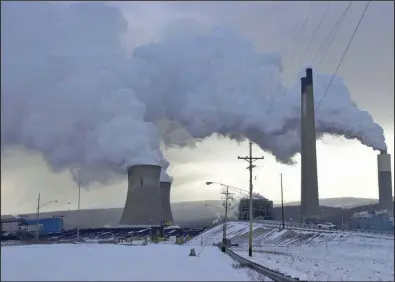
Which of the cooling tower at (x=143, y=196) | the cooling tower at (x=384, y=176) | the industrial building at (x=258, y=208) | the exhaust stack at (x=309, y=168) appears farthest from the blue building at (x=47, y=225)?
the cooling tower at (x=384, y=176)

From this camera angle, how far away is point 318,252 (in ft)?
158

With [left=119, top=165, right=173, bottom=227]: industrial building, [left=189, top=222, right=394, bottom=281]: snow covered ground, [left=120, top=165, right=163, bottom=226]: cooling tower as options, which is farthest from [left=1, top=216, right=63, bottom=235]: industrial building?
[left=189, top=222, right=394, bottom=281]: snow covered ground

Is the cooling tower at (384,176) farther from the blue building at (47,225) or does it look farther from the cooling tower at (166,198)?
the blue building at (47,225)

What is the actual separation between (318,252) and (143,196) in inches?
1582

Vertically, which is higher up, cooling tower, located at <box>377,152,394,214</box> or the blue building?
cooling tower, located at <box>377,152,394,214</box>

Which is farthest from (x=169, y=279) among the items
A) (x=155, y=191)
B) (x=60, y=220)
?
(x=60, y=220)

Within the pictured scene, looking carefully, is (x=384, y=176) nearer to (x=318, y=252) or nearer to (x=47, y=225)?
(x=318, y=252)

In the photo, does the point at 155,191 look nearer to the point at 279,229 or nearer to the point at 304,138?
the point at 279,229

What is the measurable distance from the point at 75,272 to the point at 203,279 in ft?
17.4

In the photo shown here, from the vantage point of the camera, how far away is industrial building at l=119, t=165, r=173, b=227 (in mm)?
82812

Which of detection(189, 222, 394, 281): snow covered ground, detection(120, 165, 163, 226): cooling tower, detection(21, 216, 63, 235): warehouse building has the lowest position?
detection(21, 216, 63, 235): warehouse building

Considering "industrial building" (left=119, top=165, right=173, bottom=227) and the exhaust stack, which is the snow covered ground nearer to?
"industrial building" (left=119, top=165, right=173, bottom=227)

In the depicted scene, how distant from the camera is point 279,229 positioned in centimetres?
7581

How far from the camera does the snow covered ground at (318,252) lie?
78.2 ft
